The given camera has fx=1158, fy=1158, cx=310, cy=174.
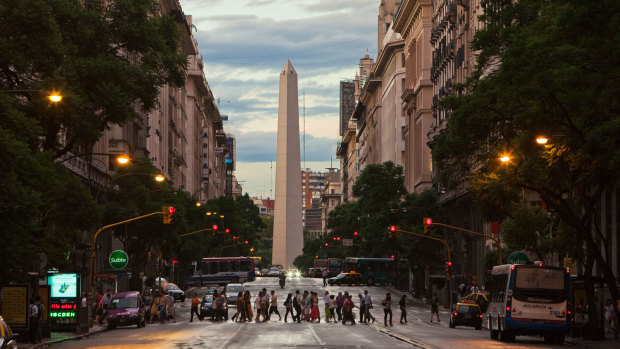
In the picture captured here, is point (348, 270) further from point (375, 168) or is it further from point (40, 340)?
point (40, 340)

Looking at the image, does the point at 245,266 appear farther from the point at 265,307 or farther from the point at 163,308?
the point at 163,308

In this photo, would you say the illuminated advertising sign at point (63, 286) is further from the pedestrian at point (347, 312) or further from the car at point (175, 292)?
the car at point (175, 292)

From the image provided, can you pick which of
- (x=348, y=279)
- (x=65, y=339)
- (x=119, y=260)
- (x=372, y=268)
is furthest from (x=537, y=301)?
(x=372, y=268)

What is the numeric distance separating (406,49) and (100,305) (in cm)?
8850

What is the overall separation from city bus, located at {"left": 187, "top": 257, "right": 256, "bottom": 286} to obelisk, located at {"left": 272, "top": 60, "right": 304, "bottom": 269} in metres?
49.0

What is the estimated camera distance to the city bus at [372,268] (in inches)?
4715

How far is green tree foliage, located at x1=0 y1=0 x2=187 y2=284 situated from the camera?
32562 millimetres

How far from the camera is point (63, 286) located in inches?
1859

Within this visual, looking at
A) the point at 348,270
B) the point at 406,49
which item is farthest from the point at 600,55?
the point at 406,49

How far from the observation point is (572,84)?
30.6 metres

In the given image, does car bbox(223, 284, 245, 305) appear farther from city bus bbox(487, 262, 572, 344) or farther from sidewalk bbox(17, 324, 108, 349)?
city bus bbox(487, 262, 572, 344)

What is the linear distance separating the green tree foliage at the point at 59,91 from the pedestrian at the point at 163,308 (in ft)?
57.0

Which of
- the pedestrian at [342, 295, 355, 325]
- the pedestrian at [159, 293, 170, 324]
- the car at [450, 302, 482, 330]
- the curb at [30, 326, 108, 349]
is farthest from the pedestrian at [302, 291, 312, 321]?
the curb at [30, 326, 108, 349]

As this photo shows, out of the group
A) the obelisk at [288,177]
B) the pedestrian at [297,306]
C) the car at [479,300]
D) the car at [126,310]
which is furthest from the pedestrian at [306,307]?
the obelisk at [288,177]
